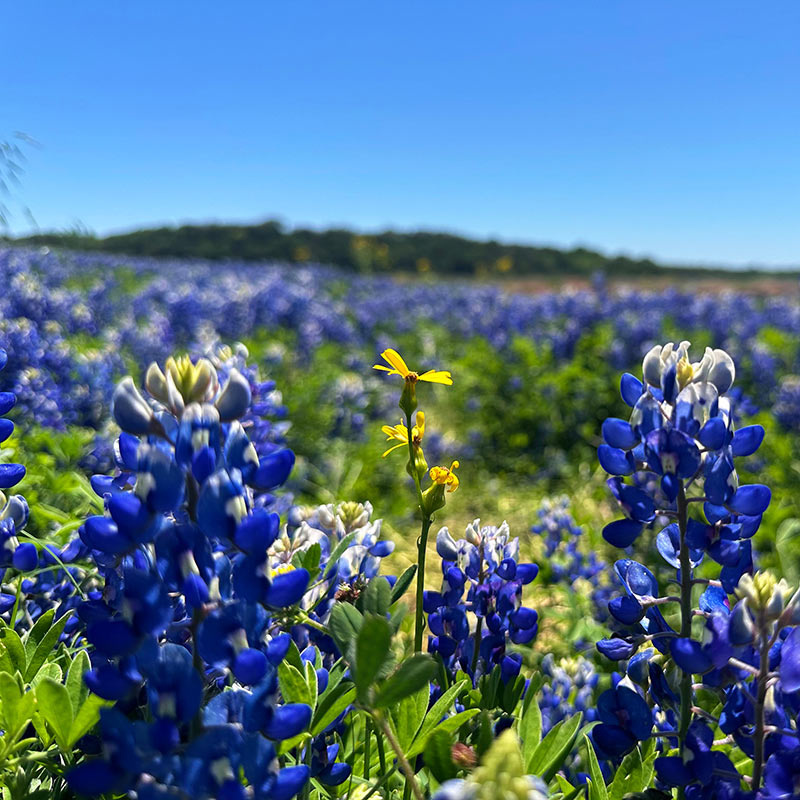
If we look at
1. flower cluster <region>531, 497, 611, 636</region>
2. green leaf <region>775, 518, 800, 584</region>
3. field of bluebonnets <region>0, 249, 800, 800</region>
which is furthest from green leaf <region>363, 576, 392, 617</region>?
green leaf <region>775, 518, 800, 584</region>

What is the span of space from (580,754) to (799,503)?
304cm

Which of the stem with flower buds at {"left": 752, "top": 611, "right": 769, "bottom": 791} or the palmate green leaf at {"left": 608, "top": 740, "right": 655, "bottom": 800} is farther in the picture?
the palmate green leaf at {"left": 608, "top": 740, "right": 655, "bottom": 800}

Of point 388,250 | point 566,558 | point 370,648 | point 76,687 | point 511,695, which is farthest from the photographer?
point 388,250

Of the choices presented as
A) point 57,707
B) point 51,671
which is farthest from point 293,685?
point 51,671

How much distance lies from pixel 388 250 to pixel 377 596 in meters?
28.9

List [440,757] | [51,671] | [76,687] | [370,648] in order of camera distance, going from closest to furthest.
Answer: [370,648] < [440,757] < [76,687] < [51,671]

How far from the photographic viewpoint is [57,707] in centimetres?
80

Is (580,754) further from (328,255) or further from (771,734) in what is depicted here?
(328,255)

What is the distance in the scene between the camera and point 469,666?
3.95 ft

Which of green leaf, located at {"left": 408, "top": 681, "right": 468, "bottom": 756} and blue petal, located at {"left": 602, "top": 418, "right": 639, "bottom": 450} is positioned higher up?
blue petal, located at {"left": 602, "top": 418, "right": 639, "bottom": 450}

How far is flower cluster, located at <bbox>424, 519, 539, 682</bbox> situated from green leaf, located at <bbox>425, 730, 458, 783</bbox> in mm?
380

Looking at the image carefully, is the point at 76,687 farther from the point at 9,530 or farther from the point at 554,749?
the point at 554,749

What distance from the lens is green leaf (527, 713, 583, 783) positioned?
93 centimetres

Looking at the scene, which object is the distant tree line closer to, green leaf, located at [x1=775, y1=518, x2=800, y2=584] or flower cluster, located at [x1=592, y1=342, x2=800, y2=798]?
green leaf, located at [x1=775, y1=518, x2=800, y2=584]
